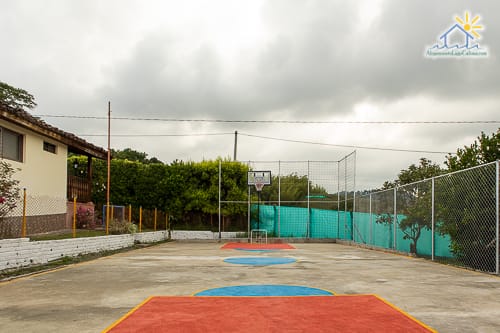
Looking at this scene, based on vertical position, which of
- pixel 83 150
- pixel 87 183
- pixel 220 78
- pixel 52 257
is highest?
pixel 220 78

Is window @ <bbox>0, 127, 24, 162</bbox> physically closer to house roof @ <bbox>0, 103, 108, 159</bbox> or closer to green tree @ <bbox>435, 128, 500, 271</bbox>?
house roof @ <bbox>0, 103, 108, 159</bbox>

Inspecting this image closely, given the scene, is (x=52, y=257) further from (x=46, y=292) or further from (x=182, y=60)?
(x=182, y=60)

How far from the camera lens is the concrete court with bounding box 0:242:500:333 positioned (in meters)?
5.03

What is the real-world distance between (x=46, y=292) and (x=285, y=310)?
3.97 metres

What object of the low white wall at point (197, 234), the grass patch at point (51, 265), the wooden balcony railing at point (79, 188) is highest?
the wooden balcony railing at point (79, 188)

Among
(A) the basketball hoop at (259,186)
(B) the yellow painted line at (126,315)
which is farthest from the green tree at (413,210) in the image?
(B) the yellow painted line at (126,315)

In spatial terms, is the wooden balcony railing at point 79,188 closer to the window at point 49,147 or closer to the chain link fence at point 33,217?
the chain link fence at point 33,217

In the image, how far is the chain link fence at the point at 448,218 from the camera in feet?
31.1

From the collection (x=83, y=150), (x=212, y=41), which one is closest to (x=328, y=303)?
(x=212, y=41)

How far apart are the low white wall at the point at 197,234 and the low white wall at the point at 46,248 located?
24.4ft

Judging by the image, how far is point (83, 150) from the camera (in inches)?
808

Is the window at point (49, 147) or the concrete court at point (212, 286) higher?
the window at point (49, 147)

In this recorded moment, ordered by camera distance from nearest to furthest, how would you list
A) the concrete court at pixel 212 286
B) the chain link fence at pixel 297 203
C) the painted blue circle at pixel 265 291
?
1. the concrete court at pixel 212 286
2. the painted blue circle at pixel 265 291
3. the chain link fence at pixel 297 203

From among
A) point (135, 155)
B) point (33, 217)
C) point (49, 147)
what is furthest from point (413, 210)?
point (135, 155)
